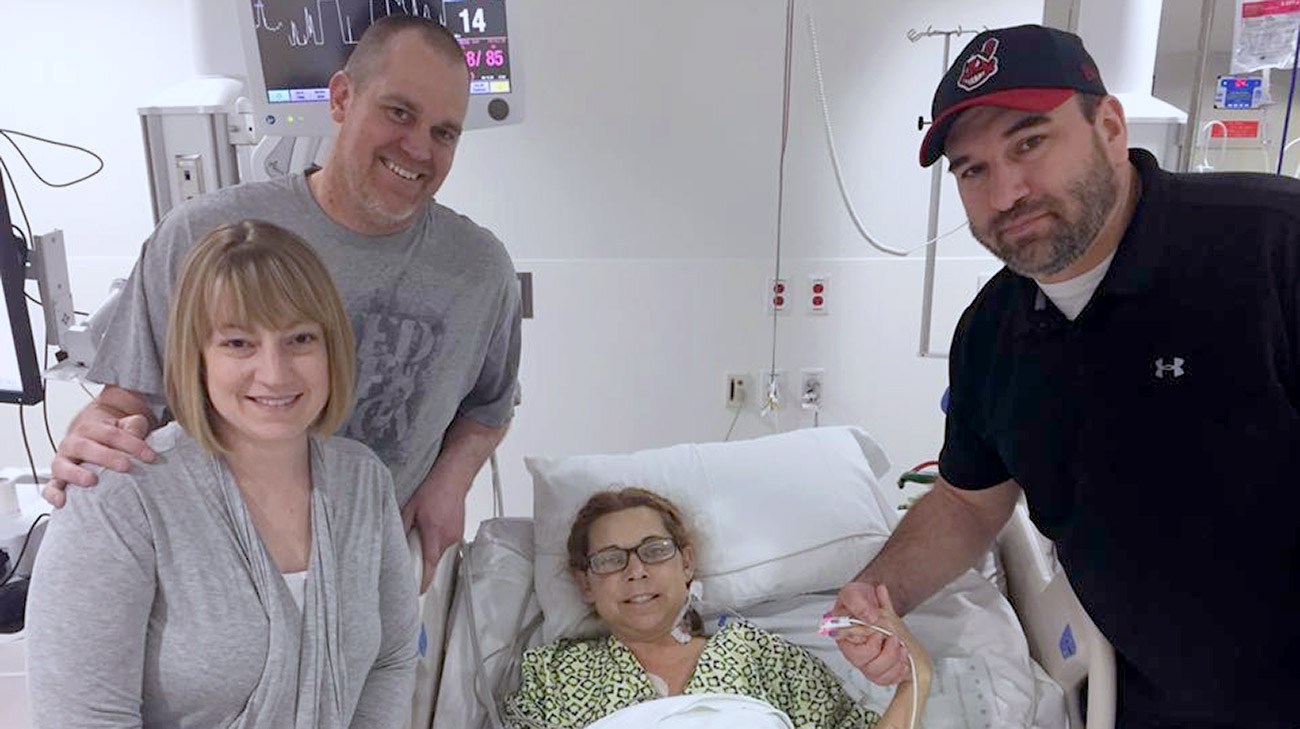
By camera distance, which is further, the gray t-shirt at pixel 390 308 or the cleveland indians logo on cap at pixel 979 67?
the gray t-shirt at pixel 390 308

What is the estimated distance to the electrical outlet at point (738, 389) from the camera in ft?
10.1

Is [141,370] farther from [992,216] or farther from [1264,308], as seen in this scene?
[1264,308]

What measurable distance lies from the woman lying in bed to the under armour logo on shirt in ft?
1.76

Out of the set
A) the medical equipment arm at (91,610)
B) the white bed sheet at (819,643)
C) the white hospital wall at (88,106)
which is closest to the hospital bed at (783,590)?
the white bed sheet at (819,643)

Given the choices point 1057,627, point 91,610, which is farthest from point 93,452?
point 1057,627

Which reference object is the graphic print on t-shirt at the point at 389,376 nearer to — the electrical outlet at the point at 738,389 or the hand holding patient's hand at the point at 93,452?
the hand holding patient's hand at the point at 93,452

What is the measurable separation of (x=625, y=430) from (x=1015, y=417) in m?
1.90

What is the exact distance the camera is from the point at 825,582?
1.88m

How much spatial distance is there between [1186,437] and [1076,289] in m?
0.24

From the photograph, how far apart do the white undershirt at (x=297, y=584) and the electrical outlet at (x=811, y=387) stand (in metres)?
2.21

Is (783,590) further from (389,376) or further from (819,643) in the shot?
(389,376)

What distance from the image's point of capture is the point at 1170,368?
117cm

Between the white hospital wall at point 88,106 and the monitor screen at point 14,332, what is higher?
the white hospital wall at point 88,106

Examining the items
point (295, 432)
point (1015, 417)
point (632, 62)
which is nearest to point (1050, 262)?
point (1015, 417)
